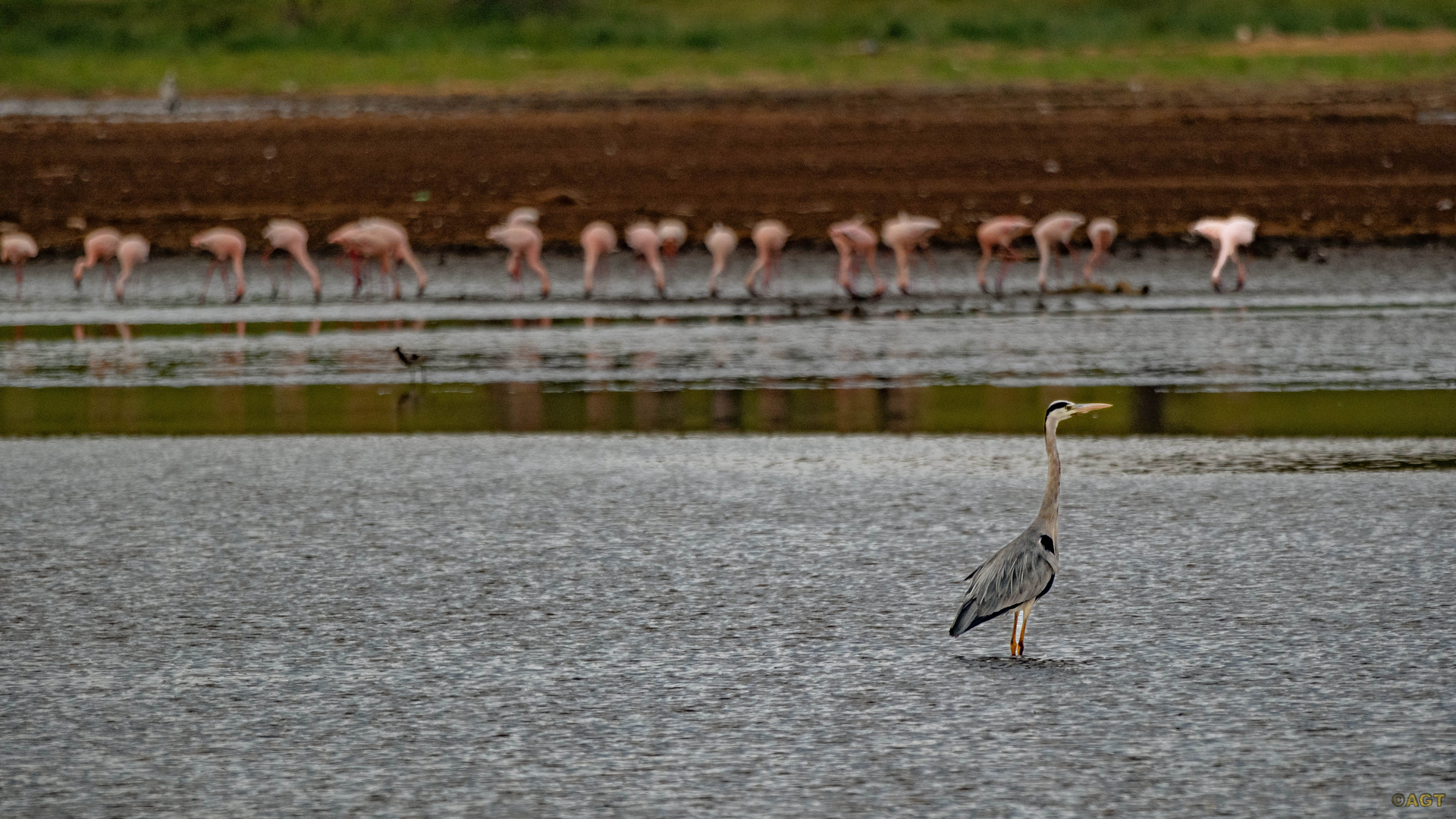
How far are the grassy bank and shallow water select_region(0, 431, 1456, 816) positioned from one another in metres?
40.6

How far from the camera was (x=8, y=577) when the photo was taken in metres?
8.31

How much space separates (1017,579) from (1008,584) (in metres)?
0.04

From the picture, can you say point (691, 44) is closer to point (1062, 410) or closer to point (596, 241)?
point (596, 241)

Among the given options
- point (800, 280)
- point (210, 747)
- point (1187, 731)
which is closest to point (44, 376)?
point (800, 280)

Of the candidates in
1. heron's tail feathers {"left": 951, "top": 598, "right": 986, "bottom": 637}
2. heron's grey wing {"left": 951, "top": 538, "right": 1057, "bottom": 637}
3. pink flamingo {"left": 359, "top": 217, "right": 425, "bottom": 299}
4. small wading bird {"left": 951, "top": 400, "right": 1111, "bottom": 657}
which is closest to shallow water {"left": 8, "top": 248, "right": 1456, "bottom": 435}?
pink flamingo {"left": 359, "top": 217, "right": 425, "bottom": 299}

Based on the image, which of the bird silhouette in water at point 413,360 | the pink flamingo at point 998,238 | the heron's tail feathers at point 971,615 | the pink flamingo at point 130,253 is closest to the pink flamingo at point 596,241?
the pink flamingo at point 998,238

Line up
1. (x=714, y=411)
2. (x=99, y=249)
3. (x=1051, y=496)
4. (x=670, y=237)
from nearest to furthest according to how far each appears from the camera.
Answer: (x=1051, y=496) → (x=714, y=411) → (x=99, y=249) → (x=670, y=237)

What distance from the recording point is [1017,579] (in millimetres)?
6656

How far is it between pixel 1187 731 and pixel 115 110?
42162mm

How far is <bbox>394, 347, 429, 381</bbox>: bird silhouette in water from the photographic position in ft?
45.4

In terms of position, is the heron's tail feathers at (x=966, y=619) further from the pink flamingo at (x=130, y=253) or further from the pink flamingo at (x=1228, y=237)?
the pink flamingo at (x=130, y=253)

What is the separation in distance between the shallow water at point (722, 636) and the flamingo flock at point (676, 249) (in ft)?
27.7

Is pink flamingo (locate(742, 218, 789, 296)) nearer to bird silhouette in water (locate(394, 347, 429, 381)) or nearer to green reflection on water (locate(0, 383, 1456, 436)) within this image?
bird silhouette in water (locate(394, 347, 429, 381))

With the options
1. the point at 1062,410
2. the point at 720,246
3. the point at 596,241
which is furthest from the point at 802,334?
the point at 1062,410
